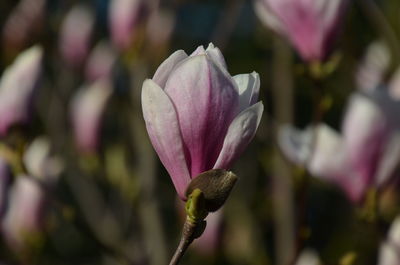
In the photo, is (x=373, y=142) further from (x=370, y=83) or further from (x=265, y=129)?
(x=265, y=129)

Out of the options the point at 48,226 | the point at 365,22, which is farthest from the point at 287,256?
the point at 365,22

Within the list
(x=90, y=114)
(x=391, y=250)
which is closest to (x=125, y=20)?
(x=90, y=114)

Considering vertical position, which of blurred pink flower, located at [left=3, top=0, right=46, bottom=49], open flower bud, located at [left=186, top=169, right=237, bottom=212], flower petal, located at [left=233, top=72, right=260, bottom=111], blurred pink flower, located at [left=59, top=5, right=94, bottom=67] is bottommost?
blurred pink flower, located at [left=59, top=5, right=94, bottom=67]

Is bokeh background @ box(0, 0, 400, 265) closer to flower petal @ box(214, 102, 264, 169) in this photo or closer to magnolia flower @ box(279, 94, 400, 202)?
magnolia flower @ box(279, 94, 400, 202)

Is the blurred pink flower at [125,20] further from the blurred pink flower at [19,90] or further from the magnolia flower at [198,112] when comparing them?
the magnolia flower at [198,112]

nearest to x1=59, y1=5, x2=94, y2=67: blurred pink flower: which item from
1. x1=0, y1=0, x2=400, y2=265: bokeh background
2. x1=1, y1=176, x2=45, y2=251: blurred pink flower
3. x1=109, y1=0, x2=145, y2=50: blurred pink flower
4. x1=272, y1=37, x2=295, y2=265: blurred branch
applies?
x1=0, y1=0, x2=400, y2=265: bokeh background

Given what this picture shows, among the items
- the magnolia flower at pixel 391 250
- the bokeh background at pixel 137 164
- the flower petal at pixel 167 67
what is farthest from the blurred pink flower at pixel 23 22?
the flower petal at pixel 167 67
